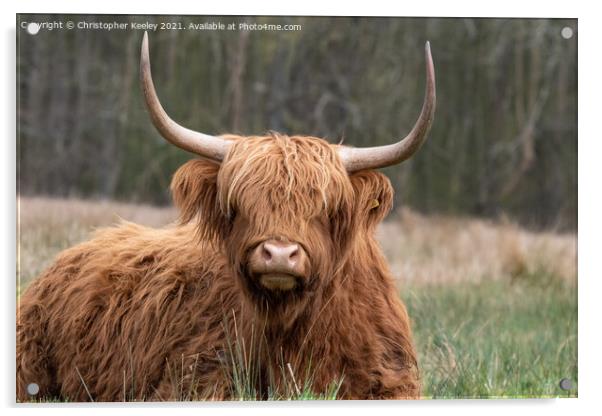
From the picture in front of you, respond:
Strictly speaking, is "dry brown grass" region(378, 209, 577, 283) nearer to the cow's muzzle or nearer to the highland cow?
the highland cow

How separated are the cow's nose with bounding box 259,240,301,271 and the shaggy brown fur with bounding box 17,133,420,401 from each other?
0.06 meters

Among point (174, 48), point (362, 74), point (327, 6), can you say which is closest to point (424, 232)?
point (362, 74)

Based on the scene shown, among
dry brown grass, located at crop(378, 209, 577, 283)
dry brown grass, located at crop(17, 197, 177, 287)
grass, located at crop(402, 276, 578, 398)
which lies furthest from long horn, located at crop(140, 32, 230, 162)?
dry brown grass, located at crop(378, 209, 577, 283)

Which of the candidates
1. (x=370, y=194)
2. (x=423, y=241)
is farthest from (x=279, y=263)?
(x=423, y=241)

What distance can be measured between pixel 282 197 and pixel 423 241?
13.8 ft

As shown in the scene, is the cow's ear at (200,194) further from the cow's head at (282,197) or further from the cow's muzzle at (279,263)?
the cow's muzzle at (279,263)

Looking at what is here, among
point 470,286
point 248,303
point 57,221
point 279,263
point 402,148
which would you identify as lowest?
point 470,286

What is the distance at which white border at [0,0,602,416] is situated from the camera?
5812 millimetres

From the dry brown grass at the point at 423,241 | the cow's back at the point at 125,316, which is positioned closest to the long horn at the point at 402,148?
the cow's back at the point at 125,316

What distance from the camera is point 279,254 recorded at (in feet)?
17.0

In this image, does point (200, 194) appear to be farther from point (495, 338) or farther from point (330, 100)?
point (330, 100)

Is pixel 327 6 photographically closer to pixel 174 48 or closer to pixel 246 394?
pixel 174 48

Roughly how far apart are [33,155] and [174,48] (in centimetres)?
100
